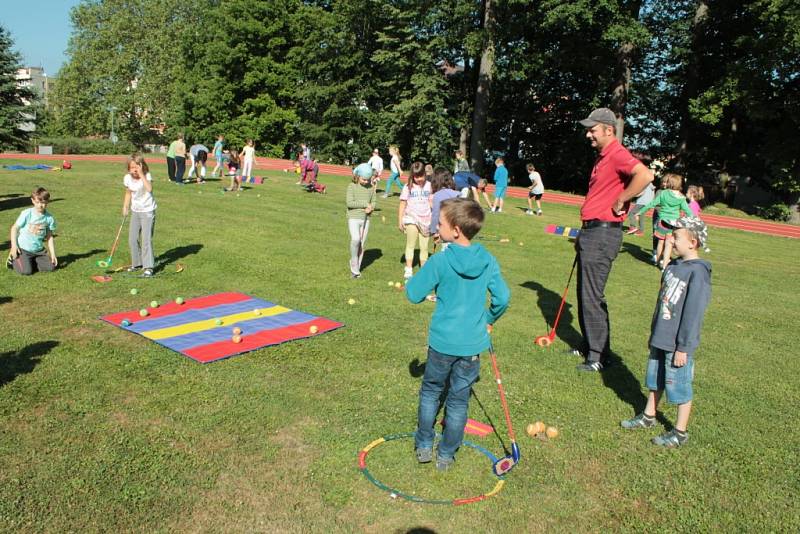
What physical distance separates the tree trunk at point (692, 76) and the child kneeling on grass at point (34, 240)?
3142cm

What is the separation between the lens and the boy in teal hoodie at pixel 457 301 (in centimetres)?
432

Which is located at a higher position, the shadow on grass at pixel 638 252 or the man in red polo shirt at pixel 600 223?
the man in red polo shirt at pixel 600 223

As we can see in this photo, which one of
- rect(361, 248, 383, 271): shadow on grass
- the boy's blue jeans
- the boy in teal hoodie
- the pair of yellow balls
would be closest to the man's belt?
the pair of yellow balls

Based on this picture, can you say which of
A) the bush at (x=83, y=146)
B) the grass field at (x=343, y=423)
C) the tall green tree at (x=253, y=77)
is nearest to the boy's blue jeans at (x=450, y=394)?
the grass field at (x=343, y=423)

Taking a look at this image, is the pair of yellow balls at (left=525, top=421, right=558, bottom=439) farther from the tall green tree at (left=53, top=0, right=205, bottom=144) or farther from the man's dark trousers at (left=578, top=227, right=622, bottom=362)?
the tall green tree at (left=53, top=0, right=205, bottom=144)

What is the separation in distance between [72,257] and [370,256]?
5711mm

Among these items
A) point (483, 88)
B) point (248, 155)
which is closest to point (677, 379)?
point (248, 155)

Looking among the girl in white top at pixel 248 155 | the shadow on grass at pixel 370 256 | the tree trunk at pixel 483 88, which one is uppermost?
the tree trunk at pixel 483 88

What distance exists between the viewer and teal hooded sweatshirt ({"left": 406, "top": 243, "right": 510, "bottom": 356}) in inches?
170

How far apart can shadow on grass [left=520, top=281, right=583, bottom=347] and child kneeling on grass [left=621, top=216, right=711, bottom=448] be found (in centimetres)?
253

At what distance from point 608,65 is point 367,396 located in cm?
3081

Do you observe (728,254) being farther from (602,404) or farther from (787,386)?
(602,404)

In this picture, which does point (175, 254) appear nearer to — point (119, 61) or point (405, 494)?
point (405, 494)

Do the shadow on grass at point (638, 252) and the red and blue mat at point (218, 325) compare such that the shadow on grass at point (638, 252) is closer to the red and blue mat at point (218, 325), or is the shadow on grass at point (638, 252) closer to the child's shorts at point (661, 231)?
the child's shorts at point (661, 231)
